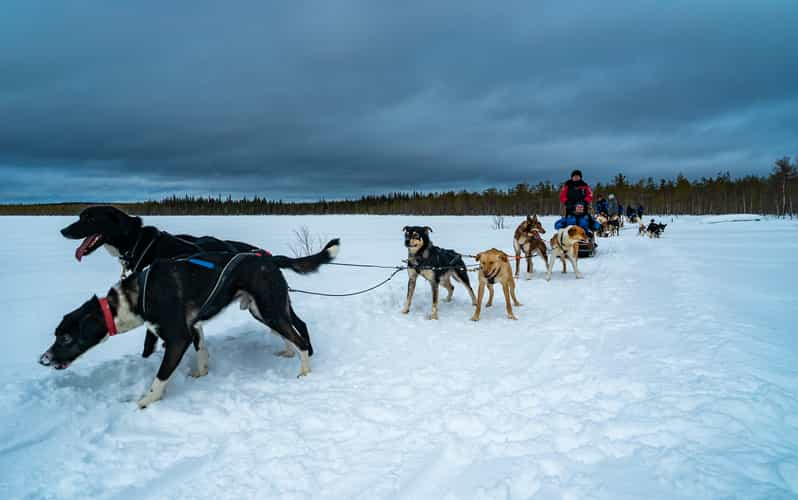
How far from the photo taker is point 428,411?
302 cm

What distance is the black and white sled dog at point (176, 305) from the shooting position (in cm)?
300

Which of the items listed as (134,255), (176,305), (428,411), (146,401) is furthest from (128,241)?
(428,411)

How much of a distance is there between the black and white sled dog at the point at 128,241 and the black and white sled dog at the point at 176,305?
61 centimetres

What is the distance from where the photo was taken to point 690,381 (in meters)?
3.12

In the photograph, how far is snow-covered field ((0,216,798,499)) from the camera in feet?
7.08

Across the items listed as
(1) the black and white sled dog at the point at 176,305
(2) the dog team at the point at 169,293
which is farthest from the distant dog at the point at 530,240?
(1) the black and white sled dog at the point at 176,305

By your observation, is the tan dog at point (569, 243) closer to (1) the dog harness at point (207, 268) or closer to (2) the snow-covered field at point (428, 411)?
(2) the snow-covered field at point (428, 411)

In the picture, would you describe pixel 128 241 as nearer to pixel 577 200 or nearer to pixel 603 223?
pixel 577 200

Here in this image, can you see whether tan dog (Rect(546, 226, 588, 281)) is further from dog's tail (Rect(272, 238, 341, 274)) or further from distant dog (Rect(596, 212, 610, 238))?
distant dog (Rect(596, 212, 610, 238))

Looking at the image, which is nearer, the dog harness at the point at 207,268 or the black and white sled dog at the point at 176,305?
the black and white sled dog at the point at 176,305

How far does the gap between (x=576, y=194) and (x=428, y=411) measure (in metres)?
10.3

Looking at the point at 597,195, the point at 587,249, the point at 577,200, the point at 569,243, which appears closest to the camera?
the point at 569,243

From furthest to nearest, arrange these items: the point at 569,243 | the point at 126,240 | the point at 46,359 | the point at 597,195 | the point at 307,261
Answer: the point at 597,195
the point at 569,243
the point at 307,261
the point at 126,240
the point at 46,359

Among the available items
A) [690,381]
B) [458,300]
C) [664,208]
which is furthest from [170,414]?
[664,208]
